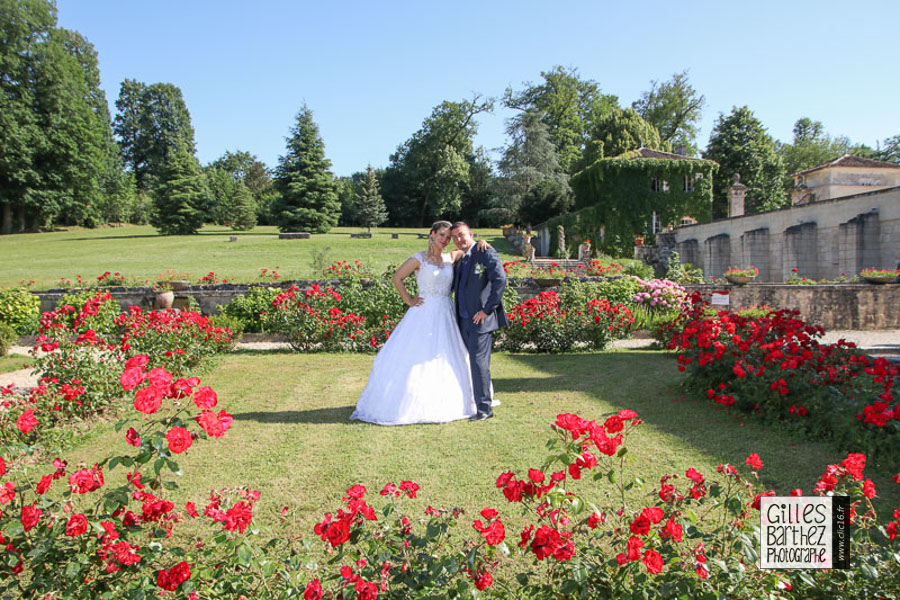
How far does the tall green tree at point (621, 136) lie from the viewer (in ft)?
138

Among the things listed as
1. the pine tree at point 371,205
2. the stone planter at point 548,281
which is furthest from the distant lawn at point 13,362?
the pine tree at point 371,205

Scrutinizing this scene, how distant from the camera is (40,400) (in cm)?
493

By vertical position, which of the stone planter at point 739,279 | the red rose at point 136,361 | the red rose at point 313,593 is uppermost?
the stone planter at point 739,279

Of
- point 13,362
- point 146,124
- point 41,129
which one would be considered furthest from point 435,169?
point 13,362

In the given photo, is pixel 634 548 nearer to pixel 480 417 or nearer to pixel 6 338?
pixel 480 417

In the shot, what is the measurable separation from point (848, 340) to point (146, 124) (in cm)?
6718

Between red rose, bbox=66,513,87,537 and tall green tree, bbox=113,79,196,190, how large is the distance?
65.8 meters

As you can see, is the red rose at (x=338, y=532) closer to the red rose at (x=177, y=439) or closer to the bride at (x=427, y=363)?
the red rose at (x=177, y=439)

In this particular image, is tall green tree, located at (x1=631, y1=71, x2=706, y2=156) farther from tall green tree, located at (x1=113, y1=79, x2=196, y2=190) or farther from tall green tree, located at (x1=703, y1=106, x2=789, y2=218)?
tall green tree, located at (x1=113, y1=79, x2=196, y2=190)

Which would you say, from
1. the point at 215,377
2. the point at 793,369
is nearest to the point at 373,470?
the point at 793,369

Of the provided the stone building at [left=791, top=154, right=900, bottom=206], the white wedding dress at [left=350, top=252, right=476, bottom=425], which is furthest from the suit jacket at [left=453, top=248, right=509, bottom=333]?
Result: the stone building at [left=791, top=154, right=900, bottom=206]

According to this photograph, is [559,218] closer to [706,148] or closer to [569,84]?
[706,148]

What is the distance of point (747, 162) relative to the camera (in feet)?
139

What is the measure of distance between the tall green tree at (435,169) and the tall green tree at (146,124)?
83.6 ft
